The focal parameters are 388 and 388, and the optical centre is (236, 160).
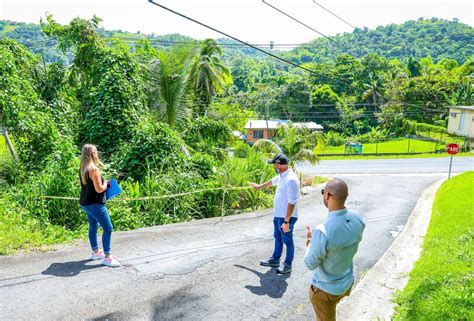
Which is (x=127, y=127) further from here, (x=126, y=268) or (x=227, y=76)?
(x=227, y=76)

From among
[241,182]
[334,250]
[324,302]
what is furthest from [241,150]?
[334,250]

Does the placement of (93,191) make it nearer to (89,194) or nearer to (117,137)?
(89,194)

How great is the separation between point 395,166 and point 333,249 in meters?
27.8

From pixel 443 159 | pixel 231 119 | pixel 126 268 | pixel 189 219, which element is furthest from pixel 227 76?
pixel 126 268

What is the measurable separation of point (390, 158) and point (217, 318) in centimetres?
3338

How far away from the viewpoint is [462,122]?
1639 inches

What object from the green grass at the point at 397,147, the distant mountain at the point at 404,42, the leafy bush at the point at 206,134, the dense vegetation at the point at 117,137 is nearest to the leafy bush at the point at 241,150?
the dense vegetation at the point at 117,137

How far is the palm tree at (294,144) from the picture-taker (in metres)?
14.7

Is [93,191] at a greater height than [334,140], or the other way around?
[93,191]

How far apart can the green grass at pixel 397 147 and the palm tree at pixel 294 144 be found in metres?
21.0

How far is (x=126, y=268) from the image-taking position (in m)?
5.55

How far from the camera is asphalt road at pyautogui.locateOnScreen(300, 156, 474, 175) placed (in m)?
25.9

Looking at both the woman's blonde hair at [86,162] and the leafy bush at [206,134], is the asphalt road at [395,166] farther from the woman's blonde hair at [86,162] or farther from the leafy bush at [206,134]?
the woman's blonde hair at [86,162]

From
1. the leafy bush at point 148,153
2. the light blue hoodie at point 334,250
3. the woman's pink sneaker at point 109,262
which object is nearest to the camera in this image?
the light blue hoodie at point 334,250
